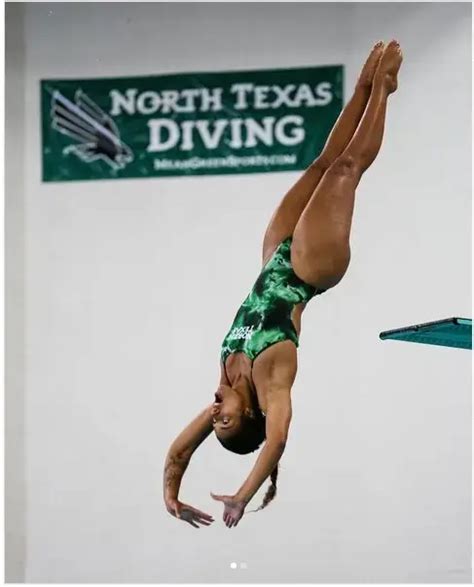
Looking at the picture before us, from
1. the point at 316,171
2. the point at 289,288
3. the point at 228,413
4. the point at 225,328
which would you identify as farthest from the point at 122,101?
the point at 228,413

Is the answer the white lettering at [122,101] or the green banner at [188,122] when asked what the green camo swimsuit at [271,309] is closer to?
the green banner at [188,122]

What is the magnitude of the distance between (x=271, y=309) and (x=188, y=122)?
136 inches

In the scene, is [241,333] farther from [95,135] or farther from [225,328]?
[95,135]

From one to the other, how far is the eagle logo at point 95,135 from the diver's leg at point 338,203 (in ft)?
11.4

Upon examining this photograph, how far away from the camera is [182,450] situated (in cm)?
624

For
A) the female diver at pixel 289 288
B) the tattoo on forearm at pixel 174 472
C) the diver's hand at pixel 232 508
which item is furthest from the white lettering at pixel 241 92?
the diver's hand at pixel 232 508

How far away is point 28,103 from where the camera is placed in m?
9.34

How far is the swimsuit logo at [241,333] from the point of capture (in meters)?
5.96

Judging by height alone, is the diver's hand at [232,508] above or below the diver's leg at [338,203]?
below

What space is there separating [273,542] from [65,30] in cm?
405

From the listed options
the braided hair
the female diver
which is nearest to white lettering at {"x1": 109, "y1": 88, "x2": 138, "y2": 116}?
the female diver

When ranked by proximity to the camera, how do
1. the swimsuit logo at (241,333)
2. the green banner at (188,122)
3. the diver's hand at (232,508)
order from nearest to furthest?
the diver's hand at (232,508) → the swimsuit logo at (241,333) → the green banner at (188,122)

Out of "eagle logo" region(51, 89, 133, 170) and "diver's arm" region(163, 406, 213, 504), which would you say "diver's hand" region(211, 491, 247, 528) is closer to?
"diver's arm" region(163, 406, 213, 504)

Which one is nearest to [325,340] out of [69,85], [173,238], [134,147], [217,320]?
[217,320]
